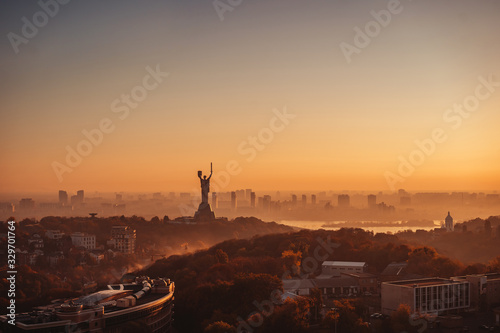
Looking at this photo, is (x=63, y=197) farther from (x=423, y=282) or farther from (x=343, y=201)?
(x=423, y=282)

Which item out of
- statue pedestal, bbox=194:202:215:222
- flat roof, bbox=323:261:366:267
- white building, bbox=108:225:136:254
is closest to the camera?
flat roof, bbox=323:261:366:267

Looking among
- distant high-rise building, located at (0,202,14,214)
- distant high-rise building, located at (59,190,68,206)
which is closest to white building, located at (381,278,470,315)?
distant high-rise building, located at (0,202,14,214)

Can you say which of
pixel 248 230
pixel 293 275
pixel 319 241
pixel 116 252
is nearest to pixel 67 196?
pixel 248 230

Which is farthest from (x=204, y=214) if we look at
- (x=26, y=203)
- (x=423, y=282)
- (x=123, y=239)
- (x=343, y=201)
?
(x=423, y=282)

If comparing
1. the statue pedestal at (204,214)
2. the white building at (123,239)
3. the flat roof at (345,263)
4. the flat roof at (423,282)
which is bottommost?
the white building at (123,239)

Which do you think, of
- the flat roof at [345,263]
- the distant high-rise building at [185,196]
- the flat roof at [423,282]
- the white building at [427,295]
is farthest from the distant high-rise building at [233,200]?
the white building at [427,295]

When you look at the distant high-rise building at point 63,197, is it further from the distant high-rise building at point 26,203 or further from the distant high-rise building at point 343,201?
the distant high-rise building at point 343,201

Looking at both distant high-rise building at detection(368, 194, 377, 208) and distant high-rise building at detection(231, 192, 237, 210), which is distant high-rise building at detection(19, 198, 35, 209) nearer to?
distant high-rise building at detection(231, 192, 237, 210)
